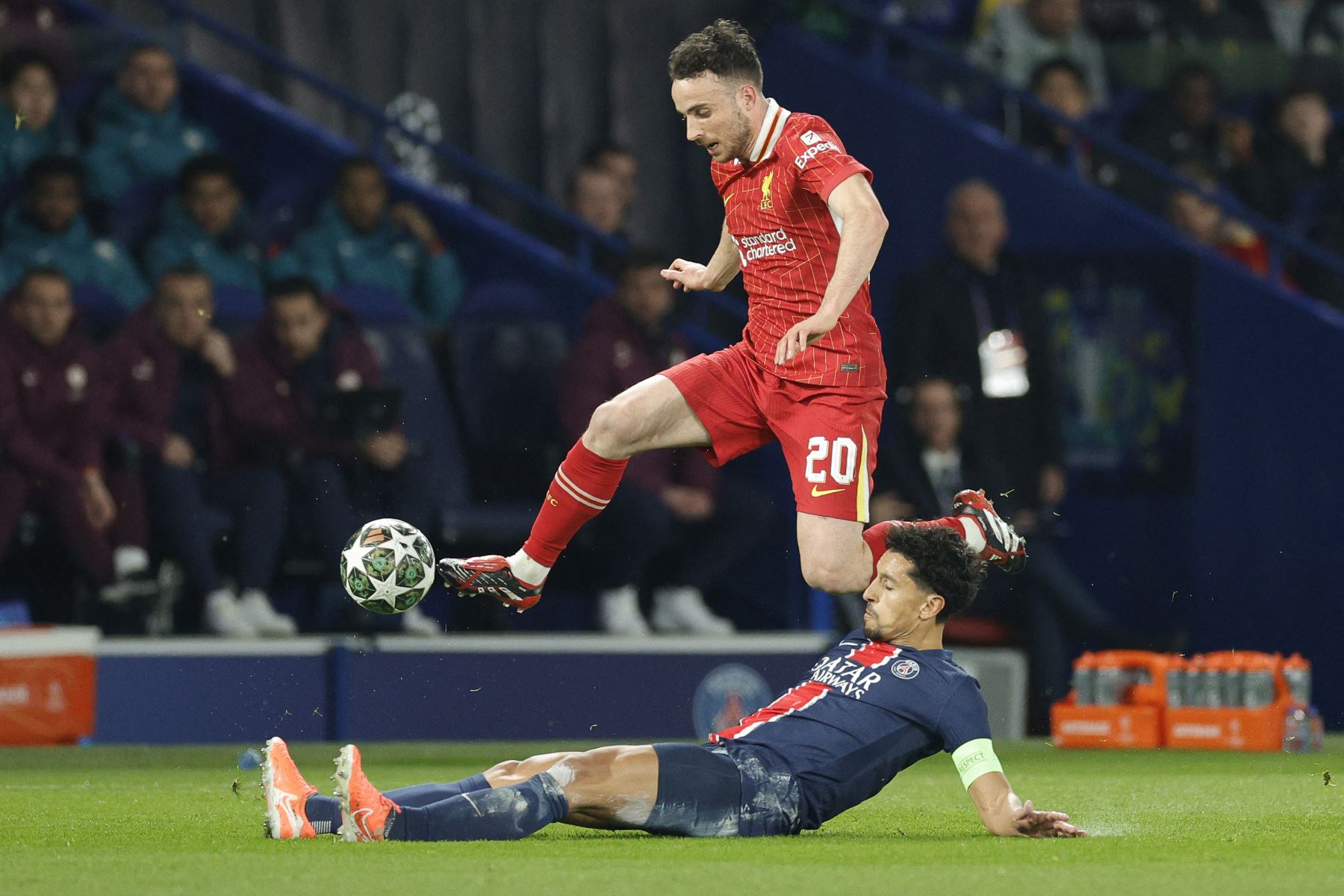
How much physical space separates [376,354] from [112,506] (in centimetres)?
160

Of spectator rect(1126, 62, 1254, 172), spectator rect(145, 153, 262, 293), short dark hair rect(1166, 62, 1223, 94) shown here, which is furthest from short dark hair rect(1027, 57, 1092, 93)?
spectator rect(145, 153, 262, 293)

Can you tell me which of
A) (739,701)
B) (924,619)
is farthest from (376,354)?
(924,619)

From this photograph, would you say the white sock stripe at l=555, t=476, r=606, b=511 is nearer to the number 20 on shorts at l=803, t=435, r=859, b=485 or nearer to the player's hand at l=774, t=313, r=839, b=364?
the number 20 on shorts at l=803, t=435, r=859, b=485

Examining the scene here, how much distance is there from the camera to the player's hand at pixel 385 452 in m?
9.68

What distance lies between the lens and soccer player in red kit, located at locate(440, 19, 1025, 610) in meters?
6.18

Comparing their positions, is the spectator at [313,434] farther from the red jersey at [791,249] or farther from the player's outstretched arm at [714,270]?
the red jersey at [791,249]

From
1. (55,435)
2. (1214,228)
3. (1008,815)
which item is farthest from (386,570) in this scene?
(1214,228)

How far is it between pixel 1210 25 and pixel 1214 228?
201cm

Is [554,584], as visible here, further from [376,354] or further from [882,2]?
[882,2]

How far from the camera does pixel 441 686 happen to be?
970 centimetres

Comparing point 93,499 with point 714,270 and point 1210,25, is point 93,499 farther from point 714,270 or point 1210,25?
point 1210,25

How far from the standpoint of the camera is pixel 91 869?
462 centimetres

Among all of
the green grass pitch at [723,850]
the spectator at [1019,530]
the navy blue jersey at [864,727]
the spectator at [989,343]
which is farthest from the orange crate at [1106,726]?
the navy blue jersey at [864,727]

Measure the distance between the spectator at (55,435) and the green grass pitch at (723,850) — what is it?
1.86m
